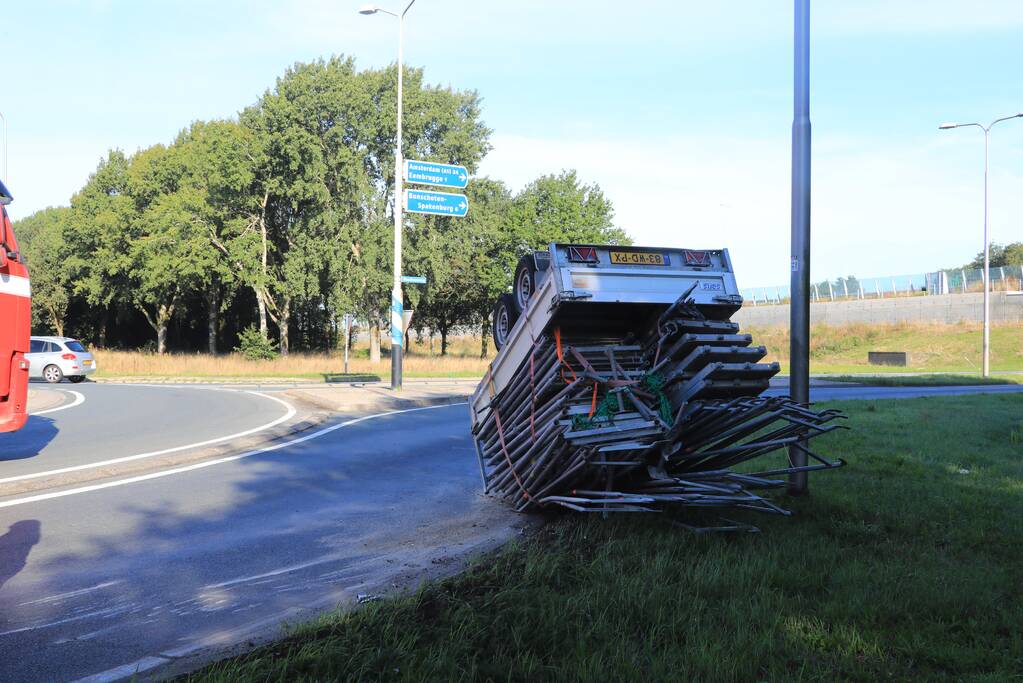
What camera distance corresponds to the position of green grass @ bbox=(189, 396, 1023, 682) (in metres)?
3.63

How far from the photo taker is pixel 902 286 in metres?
62.1

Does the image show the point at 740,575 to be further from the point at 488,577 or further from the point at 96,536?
the point at 96,536

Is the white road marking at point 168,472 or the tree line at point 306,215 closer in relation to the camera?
the white road marking at point 168,472

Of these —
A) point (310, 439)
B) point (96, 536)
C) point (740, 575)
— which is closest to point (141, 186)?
point (310, 439)

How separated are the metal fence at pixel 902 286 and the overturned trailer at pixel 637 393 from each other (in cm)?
4567

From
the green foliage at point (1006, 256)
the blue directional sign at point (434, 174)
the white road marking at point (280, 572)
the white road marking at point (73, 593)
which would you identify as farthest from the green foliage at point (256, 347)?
the green foliage at point (1006, 256)

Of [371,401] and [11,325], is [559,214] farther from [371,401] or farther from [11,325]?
[11,325]

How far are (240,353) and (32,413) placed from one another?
26.4 metres

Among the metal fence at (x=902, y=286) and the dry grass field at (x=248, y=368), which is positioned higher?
the metal fence at (x=902, y=286)

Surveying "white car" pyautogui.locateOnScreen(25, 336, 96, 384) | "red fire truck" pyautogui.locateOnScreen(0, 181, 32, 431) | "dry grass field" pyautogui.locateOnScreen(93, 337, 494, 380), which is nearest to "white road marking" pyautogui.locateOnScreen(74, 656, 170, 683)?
"red fire truck" pyautogui.locateOnScreen(0, 181, 32, 431)

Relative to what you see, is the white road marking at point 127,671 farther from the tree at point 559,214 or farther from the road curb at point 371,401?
the tree at point 559,214

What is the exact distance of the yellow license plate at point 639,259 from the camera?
23.0ft

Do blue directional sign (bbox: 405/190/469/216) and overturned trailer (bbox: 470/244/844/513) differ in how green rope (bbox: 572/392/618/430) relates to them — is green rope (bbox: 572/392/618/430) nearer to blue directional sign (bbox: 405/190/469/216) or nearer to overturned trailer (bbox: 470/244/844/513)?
overturned trailer (bbox: 470/244/844/513)

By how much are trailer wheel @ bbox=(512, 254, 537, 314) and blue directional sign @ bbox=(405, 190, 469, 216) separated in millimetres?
15015
